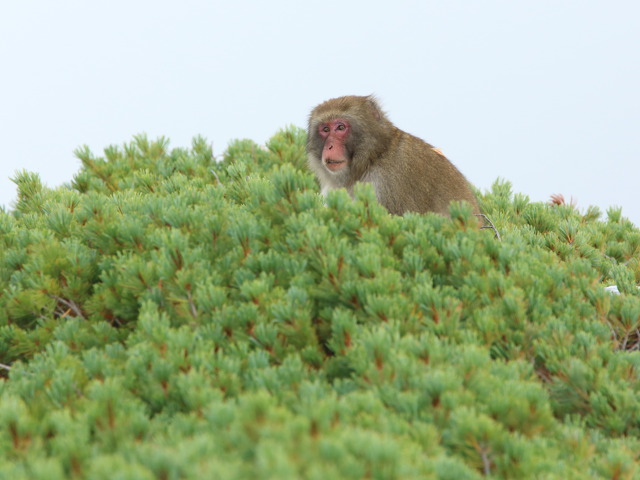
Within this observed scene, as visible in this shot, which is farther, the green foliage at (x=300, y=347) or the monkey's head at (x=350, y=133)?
the monkey's head at (x=350, y=133)

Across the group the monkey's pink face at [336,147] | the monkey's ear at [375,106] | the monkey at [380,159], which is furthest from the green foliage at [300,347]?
the monkey's ear at [375,106]

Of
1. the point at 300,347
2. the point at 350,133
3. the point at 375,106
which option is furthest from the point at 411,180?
the point at 300,347

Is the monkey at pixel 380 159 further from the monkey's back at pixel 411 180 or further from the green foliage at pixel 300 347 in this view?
the green foliage at pixel 300 347

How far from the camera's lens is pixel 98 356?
3.08m

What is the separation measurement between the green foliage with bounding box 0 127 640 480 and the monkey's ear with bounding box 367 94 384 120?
2.57m

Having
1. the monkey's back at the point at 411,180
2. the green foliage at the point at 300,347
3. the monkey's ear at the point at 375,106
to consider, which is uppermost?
the monkey's ear at the point at 375,106

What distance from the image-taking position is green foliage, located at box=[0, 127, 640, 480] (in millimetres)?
2314

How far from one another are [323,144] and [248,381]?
178 inches

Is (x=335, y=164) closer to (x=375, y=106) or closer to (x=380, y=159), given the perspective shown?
(x=380, y=159)

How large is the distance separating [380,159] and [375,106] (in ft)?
1.76

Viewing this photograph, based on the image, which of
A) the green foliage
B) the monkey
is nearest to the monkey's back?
the monkey

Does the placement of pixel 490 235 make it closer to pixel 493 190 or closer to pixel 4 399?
pixel 4 399

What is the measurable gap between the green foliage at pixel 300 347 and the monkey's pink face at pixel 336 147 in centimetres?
214

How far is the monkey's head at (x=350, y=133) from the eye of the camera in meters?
6.90
